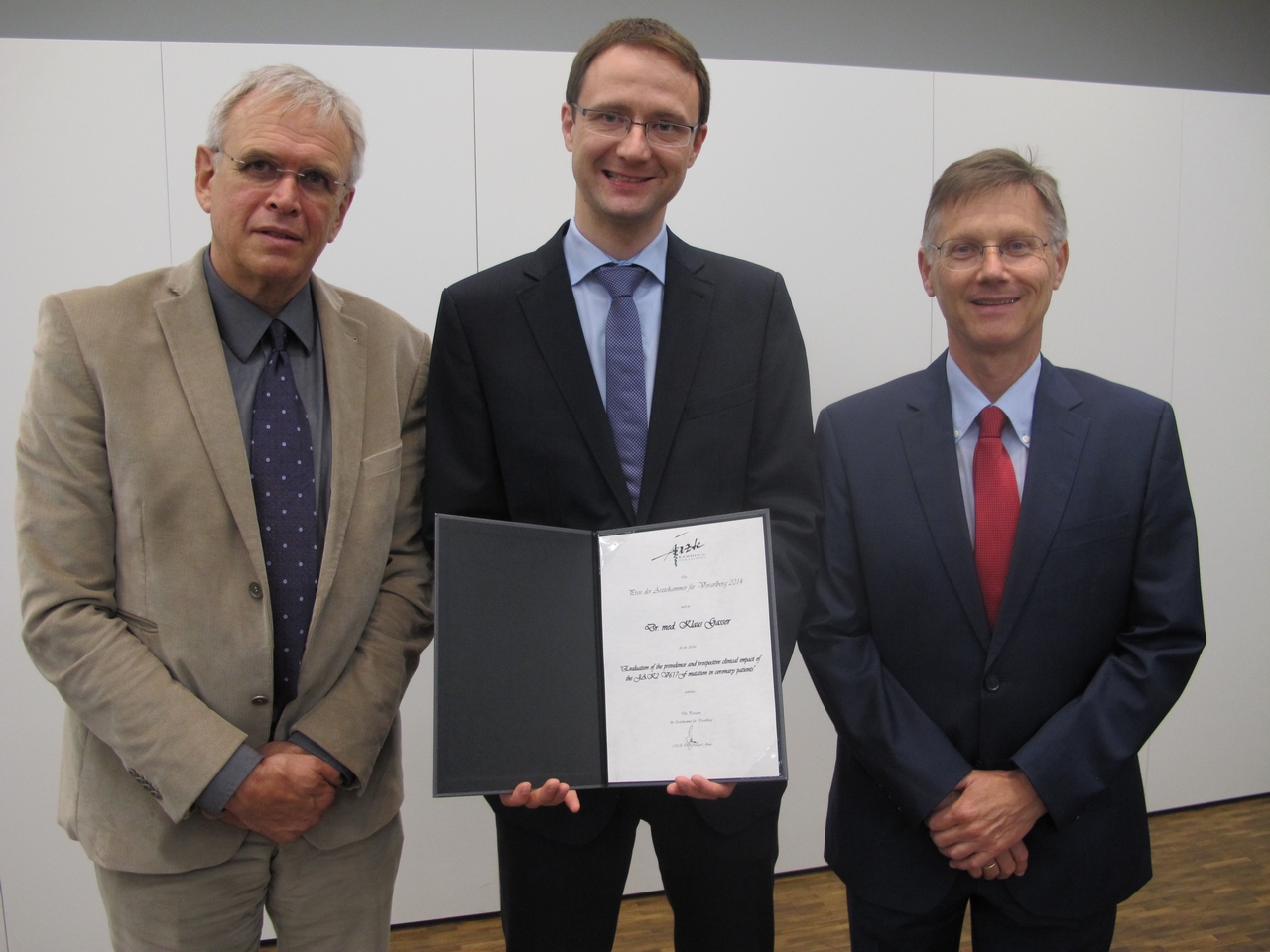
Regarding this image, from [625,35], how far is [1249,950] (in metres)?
2.94

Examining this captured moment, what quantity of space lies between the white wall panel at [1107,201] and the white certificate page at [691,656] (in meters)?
2.11

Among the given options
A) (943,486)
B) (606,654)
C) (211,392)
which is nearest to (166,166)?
(211,392)

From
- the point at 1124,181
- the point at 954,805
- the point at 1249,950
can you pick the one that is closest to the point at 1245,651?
the point at 1249,950

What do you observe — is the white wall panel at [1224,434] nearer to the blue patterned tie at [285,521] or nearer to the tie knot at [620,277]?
the tie knot at [620,277]

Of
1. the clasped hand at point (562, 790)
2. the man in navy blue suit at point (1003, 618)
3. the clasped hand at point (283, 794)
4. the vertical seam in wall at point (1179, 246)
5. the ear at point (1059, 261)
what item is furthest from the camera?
the vertical seam in wall at point (1179, 246)

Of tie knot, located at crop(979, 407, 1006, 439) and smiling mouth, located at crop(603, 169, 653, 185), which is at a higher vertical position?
smiling mouth, located at crop(603, 169, 653, 185)

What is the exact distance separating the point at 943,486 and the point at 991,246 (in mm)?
419

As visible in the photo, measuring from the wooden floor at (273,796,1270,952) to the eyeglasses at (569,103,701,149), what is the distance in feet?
7.39

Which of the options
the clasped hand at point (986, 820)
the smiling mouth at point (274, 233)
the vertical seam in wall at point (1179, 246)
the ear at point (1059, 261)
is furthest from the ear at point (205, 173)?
the vertical seam in wall at point (1179, 246)

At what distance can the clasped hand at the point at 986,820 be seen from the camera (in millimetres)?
1414

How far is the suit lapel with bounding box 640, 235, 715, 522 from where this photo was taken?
1405mm

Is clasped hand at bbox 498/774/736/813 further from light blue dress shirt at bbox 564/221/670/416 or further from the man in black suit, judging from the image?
light blue dress shirt at bbox 564/221/670/416

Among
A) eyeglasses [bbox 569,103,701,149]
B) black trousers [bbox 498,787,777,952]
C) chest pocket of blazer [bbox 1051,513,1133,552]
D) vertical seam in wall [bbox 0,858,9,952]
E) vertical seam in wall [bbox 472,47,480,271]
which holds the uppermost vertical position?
vertical seam in wall [bbox 472,47,480,271]

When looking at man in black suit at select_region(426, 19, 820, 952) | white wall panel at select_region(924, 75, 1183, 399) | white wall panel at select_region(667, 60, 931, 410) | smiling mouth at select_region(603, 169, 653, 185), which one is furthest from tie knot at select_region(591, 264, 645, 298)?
white wall panel at select_region(924, 75, 1183, 399)
